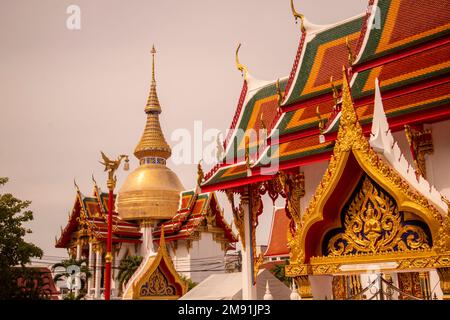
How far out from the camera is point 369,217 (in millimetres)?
3201

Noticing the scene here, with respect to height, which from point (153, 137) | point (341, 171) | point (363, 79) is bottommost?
point (341, 171)

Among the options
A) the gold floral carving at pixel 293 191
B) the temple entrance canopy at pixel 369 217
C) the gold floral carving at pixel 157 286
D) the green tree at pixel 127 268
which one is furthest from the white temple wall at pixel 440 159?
the green tree at pixel 127 268

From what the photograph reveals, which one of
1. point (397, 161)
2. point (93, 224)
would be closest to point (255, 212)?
point (397, 161)

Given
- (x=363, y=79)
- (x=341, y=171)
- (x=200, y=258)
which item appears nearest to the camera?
(x=341, y=171)

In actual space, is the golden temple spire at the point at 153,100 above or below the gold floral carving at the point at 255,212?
above

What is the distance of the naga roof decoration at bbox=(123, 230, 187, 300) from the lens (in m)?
11.6

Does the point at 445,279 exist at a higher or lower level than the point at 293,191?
lower

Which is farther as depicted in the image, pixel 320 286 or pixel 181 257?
pixel 181 257

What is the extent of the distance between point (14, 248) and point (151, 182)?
63.8ft

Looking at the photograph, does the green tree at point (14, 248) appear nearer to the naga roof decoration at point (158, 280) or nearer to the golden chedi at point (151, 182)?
the naga roof decoration at point (158, 280)

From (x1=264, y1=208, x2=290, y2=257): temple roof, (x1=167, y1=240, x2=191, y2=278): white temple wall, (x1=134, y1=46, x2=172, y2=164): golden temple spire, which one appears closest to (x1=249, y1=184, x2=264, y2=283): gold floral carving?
(x1=264, y1=208, x2=290, y2=257): temple roof

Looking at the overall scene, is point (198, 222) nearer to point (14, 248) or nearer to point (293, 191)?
point (14, 248)

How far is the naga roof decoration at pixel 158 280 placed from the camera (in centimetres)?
1165
